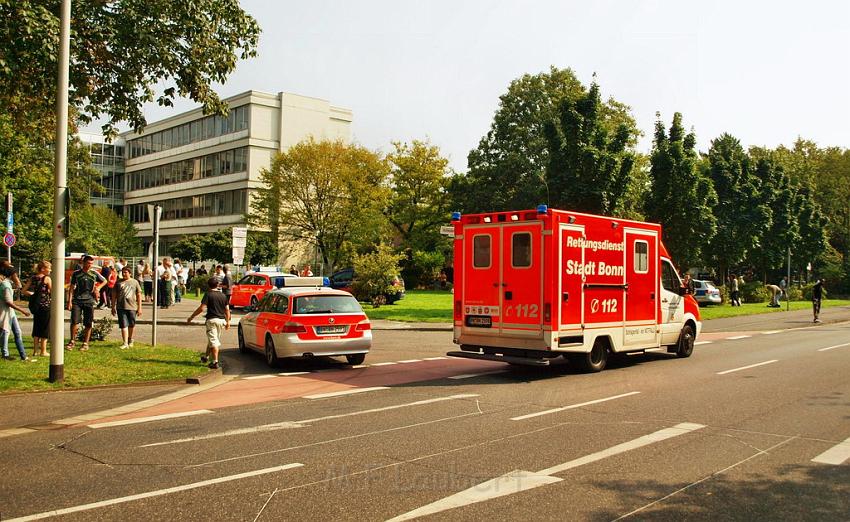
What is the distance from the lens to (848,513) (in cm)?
525

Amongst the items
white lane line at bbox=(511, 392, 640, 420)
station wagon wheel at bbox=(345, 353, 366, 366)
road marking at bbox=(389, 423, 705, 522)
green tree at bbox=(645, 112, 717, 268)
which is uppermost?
green tree at bbox=(645, 112, 717, 268)

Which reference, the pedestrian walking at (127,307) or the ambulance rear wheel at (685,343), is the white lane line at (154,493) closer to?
the pedestrian walking at (127,307)

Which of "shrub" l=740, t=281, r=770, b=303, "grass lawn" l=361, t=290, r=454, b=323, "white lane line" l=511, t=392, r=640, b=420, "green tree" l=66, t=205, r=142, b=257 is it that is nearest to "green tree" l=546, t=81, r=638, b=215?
"grass lawn" l=361, t=290, r=454, b=323

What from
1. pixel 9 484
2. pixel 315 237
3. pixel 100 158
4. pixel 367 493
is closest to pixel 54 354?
pixel 9 484

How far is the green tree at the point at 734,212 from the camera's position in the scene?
149ft

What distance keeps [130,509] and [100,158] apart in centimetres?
9227

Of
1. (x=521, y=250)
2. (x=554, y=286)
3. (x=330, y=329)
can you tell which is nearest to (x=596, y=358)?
(x=554, y=286)

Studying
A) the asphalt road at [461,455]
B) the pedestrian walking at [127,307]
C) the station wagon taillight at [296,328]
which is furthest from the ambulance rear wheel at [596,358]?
the pedestrian walking at [127,307]

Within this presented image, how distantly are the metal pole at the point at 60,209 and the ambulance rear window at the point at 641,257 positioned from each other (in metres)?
10.0

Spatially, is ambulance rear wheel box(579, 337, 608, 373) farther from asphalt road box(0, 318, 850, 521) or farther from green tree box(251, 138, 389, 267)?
green tree box(251, 138, 389, 267)

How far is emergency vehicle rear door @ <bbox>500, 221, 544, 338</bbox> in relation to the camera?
12.6m

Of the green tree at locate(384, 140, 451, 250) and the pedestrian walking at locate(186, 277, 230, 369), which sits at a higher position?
the green tree at locate(384, 140, 451, 250)

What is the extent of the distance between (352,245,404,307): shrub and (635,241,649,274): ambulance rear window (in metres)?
17.8

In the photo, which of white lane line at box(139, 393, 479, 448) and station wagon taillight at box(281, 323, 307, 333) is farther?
station wagon taillight at box(281, 323, 307, 333)
